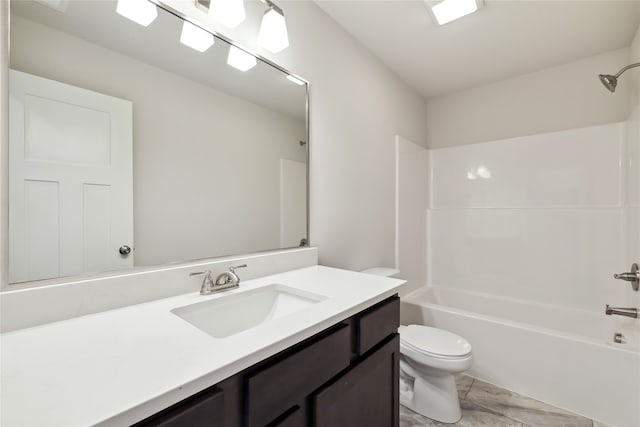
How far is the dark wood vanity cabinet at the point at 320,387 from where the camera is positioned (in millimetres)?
538

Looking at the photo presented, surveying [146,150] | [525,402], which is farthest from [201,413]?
[525,402]

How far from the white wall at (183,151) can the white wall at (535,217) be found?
2071 mm

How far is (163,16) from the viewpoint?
1042 millimetres

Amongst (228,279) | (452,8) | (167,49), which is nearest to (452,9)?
(452,8)

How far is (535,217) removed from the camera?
2.37 meters

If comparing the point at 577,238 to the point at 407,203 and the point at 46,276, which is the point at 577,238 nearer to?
the point at 407,203

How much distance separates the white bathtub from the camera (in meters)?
1.54

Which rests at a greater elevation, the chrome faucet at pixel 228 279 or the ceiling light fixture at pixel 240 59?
the ceiling light fixture at pixel 240 59

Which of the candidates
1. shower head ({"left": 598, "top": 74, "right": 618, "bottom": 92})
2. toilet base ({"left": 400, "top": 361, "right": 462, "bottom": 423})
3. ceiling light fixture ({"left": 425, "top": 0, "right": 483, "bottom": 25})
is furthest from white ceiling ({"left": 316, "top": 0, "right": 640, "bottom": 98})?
toilet base ({"left": 400, "top": 361, "right": 462, "bottom": 423})

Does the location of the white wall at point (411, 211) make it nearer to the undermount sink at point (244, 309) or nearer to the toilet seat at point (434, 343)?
the toilet seat at point (434, 343)

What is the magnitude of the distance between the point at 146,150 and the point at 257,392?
2.92ft

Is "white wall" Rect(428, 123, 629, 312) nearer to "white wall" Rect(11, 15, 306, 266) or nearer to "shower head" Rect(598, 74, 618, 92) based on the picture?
"shower head" Rect(598, 74, 618, 92)

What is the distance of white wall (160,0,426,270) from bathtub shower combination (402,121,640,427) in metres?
0.81

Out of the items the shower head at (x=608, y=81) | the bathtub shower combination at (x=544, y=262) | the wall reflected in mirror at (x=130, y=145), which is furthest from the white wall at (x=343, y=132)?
the shower head at (x=608, y=81)
